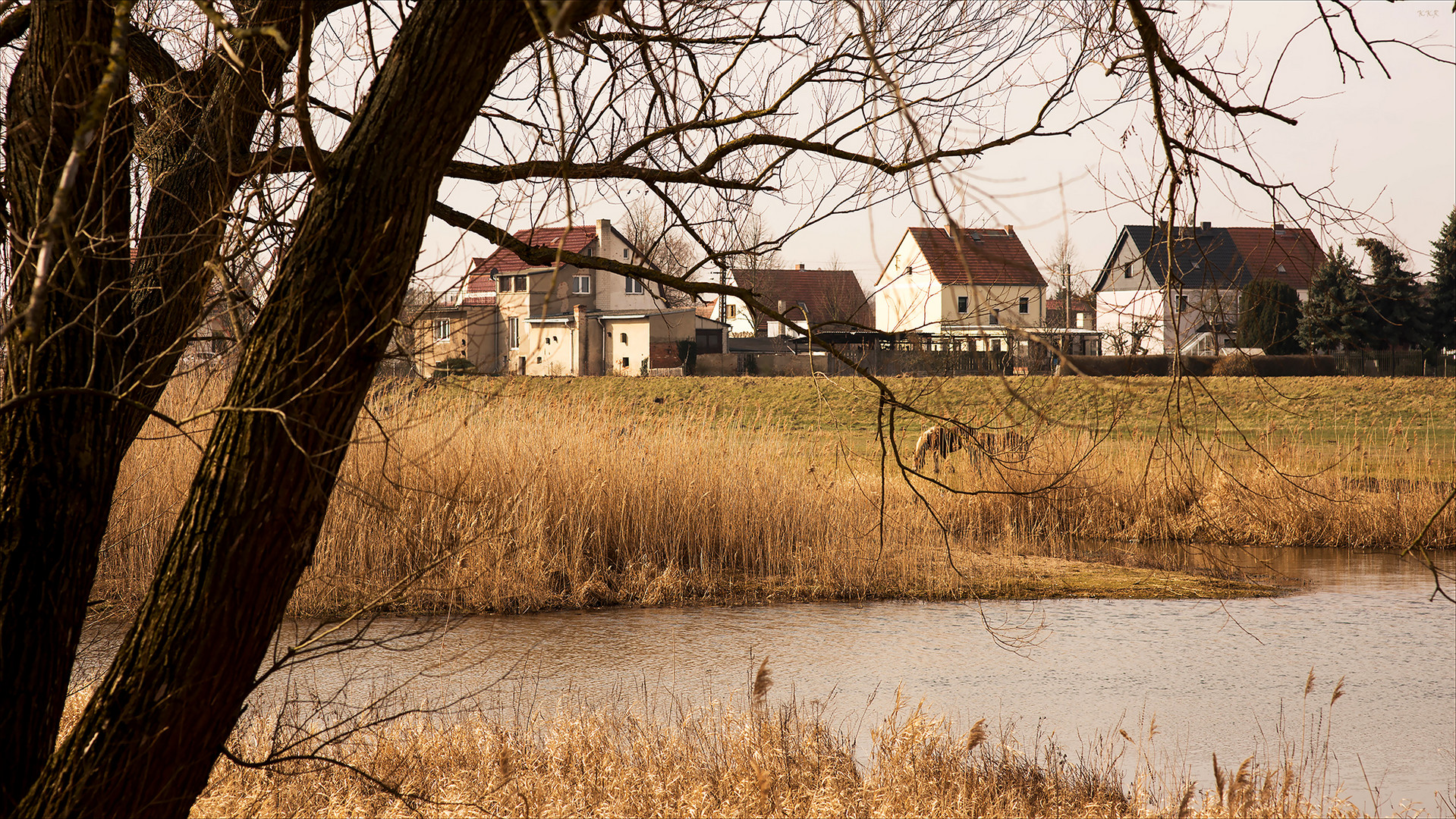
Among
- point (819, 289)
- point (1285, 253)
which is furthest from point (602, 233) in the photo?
point (819, 289)

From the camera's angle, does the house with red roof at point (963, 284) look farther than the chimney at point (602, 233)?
No

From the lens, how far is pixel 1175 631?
25.1 ft

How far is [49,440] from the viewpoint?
2703 mm

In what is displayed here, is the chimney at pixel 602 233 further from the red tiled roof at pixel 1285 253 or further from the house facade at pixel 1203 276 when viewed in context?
the red tiled roof at pixel 1285 253

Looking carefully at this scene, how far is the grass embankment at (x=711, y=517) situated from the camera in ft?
26.3

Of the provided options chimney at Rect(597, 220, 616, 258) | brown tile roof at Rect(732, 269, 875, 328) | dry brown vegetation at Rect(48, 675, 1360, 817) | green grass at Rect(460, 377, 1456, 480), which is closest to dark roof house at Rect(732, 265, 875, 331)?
brown tile roof at Rect(732, 269, 875, 328)

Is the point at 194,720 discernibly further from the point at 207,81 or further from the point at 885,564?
the point at 885,564

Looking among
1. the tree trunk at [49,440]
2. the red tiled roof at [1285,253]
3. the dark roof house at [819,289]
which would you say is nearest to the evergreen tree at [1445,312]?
the dark roof house at [819,289]

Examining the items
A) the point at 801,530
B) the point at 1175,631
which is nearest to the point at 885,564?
the point at 801,530

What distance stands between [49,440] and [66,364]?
0.20 meters

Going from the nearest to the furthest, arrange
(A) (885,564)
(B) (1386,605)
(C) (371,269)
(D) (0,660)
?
1. (C) (371,269)
2. (D) (0,660)
3. (B) (1386,605)
4. (A) (885,564)

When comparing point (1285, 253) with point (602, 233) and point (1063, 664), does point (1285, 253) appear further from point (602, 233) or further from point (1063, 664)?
point (602, 233)

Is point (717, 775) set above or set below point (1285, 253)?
below

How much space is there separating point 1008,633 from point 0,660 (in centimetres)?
614
